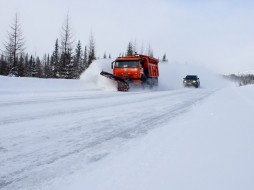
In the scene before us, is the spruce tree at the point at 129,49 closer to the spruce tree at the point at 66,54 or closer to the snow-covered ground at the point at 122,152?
the spruce tree at the point at 66,54

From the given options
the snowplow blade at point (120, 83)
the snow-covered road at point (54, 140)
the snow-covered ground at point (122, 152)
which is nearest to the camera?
the snow-covered ground at point (122, 152)

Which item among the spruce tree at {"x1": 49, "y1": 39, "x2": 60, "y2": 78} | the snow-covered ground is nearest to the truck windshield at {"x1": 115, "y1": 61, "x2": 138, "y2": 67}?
the snow-covered ground

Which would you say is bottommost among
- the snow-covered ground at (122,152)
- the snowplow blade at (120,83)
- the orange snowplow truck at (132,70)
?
the snow-covered ground at (122,152)

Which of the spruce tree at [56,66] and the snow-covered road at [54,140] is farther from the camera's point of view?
the spruce tree at [56,66]

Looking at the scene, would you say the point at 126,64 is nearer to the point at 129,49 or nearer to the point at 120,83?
the point at 120,83

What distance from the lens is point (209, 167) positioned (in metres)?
3.62

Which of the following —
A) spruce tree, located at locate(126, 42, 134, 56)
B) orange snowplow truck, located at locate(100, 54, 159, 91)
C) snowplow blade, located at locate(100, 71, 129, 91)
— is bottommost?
snowplow blade, located at locate(100, 71, 129, 91)

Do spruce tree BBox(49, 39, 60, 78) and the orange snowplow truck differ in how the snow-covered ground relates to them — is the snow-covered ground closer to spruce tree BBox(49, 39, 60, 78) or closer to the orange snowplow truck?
the orange snowplow truck

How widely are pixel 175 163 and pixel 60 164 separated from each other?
127cm

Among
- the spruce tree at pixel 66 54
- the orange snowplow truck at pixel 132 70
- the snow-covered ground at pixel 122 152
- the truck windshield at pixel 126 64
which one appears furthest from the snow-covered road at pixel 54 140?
the spruce tree at pixel 66 54

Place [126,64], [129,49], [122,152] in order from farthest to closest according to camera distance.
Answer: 1. [129,49]
2. [126,64]
3. [122,152]

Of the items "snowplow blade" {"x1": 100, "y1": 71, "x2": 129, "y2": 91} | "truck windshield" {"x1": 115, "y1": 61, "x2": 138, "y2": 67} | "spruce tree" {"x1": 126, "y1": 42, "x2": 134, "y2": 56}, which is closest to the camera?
"snowplow blade" {"x1": 100, "y1": 71, "x2": 129, "y2": 91}

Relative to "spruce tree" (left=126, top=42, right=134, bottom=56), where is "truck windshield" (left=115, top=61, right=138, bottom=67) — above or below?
below

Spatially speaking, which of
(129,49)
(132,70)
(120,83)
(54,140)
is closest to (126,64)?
(132,70)
